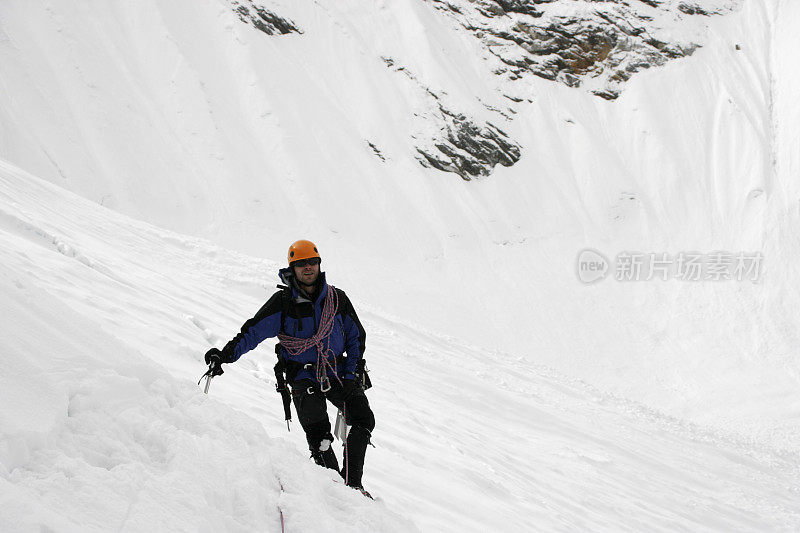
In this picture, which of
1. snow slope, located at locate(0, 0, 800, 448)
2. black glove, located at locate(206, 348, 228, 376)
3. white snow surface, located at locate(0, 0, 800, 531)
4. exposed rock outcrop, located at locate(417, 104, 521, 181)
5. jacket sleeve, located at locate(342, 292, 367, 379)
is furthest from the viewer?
exposed rock outcrop, located at locate(417, 104, 521, 181)

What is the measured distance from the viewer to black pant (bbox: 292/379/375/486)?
148 inches

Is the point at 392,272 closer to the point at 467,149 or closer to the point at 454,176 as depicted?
the point at 454,176

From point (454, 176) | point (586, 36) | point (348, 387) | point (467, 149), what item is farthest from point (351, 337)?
point (586, 36)

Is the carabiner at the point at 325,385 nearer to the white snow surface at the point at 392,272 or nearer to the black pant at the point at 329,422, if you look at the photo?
the black pant at the point at 329,422

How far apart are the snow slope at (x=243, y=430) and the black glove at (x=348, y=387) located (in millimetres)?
Answer: 660

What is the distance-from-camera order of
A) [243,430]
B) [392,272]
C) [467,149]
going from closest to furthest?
[243,430] → [392,272] → [467,149]

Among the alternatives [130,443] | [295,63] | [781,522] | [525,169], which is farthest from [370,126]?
[130,443]

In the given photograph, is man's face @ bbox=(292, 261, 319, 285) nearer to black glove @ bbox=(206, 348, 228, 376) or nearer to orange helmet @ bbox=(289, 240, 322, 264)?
orange helmet @ bbox=(289, 240, 322, 264)

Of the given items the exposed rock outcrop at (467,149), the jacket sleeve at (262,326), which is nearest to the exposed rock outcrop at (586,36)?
the exposed rock outcrop at (467,149)

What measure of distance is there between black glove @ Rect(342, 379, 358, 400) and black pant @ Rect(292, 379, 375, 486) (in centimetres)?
1

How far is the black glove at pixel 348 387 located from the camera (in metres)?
4.16

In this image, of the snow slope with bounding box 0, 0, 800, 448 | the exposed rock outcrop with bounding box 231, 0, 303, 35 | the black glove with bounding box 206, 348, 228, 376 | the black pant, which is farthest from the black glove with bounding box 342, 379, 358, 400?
the exposed rock outcrop with bounding box 231, 0, 303, 35

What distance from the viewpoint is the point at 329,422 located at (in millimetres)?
3994

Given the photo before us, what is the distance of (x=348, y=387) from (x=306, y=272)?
89 centimetres
